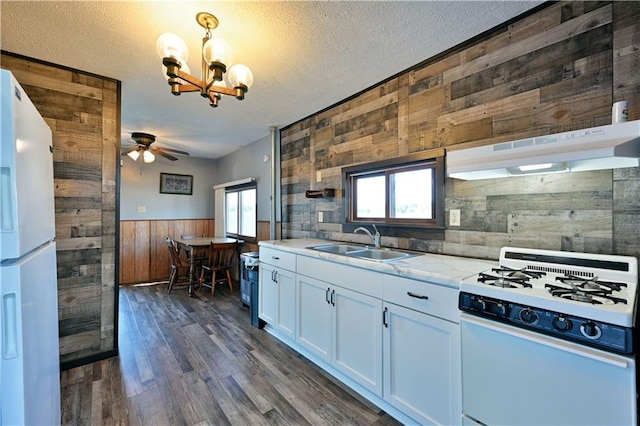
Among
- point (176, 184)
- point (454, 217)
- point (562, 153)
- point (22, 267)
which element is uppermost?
point (176, 184)

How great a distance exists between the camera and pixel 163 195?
5355 millimetres

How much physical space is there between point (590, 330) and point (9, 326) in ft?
6.23

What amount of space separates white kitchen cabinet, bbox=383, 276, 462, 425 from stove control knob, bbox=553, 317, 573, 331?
1.34 ft

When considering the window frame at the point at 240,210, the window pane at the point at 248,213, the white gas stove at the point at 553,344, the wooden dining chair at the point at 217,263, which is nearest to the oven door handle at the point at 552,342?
the white gas stove at the point at 553,344

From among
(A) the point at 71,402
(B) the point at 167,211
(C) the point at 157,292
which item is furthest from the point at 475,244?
(B) the point at 167,211

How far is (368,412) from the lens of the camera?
5.83ft

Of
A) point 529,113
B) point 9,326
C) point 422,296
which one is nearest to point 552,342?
point 422,296

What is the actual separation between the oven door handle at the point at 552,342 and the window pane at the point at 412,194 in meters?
1.10

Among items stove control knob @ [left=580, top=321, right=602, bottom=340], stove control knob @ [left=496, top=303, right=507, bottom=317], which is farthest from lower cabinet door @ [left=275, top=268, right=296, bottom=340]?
stove control knob @ [left=580, top=321, right=602, bottom=340]

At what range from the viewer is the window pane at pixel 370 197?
2654 millimetres

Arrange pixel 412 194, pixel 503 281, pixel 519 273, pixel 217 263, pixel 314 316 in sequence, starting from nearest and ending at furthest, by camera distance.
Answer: pixel 503 281
pixel 519 273
pixel 314 316
pixel 412 194
pixel 217 263

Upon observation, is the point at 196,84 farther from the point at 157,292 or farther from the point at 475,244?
the point at 157,292

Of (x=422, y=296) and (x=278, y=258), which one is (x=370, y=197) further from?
(x=422, y=296)

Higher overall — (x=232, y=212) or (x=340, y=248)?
(x=232, y=212)
